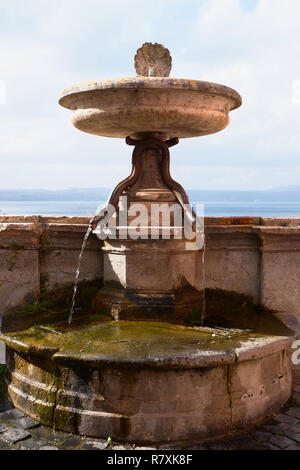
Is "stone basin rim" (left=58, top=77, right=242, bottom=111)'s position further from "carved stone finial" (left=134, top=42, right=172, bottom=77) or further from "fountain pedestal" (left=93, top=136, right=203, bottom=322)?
"carved stone finial" (left=134, top=42, right=172, bottom=77)

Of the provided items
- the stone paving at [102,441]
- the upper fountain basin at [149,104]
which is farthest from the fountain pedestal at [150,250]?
the stone paving at [102,441]

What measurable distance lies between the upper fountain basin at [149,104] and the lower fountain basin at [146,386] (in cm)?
192

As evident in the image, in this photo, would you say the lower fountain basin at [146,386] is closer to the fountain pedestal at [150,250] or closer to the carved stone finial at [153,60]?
the fountain pedestal at [150,250]

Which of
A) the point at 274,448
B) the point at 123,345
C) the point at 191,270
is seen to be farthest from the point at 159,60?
the point at 274,448

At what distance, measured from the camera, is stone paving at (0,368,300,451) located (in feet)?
10.3

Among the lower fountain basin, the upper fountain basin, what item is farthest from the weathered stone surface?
the upper fountain basin

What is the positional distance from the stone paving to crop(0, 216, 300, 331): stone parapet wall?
1391mm

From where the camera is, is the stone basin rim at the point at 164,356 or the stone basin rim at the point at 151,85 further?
the stone basin rim at the point at 151,85

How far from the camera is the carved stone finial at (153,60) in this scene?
5.21m

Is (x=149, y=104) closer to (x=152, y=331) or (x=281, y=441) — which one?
(x=152, y=331)

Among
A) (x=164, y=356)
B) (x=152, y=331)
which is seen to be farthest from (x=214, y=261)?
(x=164, y=356)

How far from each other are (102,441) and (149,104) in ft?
8.72

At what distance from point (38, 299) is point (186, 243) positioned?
1547 millimetres

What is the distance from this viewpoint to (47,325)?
429 centimetres
